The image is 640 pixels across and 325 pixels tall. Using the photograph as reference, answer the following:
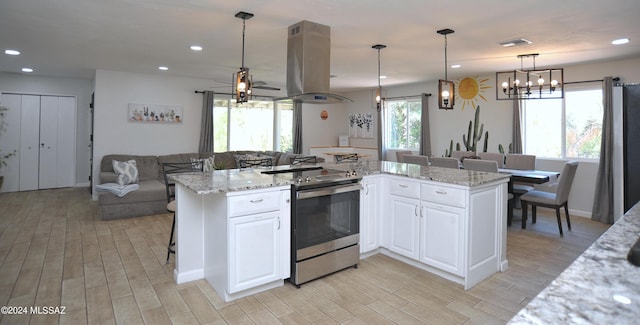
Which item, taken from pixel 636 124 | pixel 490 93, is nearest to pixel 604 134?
pixel 490 93

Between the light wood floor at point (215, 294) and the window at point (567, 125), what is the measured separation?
2085 millimetres

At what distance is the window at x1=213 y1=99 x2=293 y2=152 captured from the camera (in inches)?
320

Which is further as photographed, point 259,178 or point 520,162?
point 520,162

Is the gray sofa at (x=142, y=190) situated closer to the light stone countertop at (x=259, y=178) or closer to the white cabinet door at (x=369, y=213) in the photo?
the light stone countertop at (x=259, y=178)

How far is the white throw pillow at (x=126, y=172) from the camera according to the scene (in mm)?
5695

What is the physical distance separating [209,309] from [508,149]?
19.9 ft

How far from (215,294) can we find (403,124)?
269 inches

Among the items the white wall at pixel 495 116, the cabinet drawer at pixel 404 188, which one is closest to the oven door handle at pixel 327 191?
the cabinet drawer at pixel 404 188

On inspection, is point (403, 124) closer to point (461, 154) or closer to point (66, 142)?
point (461, 154)

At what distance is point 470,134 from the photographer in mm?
7230

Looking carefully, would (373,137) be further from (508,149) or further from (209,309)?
(209,309)

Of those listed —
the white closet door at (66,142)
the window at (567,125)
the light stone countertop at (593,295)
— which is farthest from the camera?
the white closet door at (66,142)

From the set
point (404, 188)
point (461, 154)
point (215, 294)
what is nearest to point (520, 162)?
point (461, 154)

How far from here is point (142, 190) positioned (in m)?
5.58
